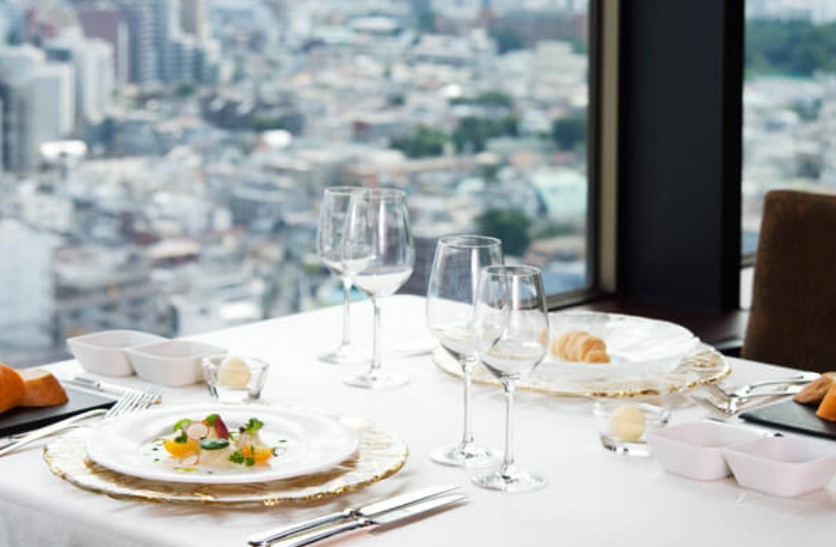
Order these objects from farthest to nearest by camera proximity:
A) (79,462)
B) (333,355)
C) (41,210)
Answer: (41,210), (333,355), (79,462)

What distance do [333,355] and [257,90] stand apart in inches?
47.0

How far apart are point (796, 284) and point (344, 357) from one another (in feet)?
3.32

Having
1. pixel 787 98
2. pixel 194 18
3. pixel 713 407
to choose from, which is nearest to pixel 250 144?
pixel 194 18

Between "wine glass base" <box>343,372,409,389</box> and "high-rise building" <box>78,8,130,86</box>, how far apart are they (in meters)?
1.17

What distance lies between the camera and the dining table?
1.33 metres

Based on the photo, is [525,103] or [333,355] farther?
[525,103]

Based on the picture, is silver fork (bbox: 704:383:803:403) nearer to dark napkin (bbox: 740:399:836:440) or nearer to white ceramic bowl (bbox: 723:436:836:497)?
dark napkin (bbox: 740:399:836:440)

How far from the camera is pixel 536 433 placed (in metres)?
1.68

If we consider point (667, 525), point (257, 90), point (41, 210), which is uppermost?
point (257, 90)

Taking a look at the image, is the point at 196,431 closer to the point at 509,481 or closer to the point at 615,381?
the point at 509,481

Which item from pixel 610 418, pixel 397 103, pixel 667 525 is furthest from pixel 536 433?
pixel 397 103

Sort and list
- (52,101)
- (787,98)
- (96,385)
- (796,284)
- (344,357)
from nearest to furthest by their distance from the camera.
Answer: (96,385) < (344,357) < (796,284) < (52,101) < (787,98)

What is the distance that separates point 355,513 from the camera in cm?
135

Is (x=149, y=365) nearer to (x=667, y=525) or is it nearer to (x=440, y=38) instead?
(x=667, y=525)
